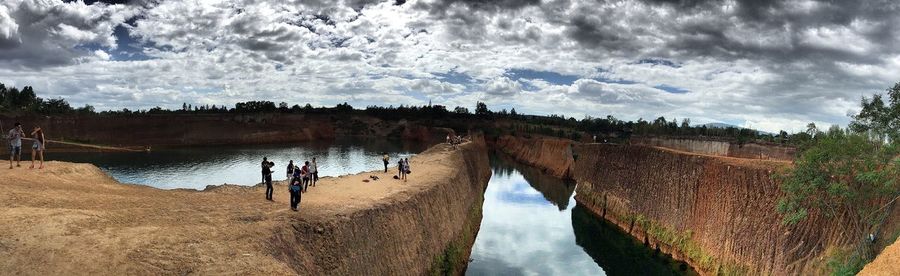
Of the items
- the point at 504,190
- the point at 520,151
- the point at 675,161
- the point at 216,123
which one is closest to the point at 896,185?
the point at 675,161

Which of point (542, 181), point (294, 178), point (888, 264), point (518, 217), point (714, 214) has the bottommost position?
point (518, 217)

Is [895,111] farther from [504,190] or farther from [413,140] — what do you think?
[413,140]

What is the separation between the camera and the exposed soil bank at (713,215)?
22438 mm

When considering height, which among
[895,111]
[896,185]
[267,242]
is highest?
[895,111]

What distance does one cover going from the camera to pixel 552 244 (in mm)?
39188

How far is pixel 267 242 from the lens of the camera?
14.0 meters

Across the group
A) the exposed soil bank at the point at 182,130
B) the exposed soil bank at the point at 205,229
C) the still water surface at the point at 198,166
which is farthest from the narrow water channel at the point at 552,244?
the exposed soil bank at the point at 182,130

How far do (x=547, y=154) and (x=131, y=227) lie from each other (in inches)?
3127

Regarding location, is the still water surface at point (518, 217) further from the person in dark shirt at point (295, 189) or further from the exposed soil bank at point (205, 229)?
the person in dark shirt at point (295, 189)

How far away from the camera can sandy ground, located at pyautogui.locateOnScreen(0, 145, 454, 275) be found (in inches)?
437

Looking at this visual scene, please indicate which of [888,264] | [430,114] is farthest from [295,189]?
[430,114]

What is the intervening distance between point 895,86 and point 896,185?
5.11 metres

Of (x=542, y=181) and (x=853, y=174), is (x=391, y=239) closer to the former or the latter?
(x=853, y=174)

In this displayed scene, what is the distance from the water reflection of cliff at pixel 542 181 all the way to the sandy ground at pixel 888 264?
40449 millimetres
